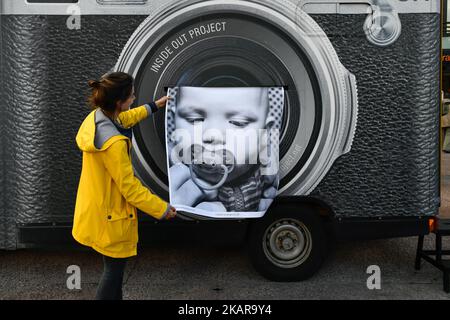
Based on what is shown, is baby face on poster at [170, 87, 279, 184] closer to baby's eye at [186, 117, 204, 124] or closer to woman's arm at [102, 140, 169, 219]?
baby's eye at [186, 117, 204, 124]

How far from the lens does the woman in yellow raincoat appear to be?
2.91 meters

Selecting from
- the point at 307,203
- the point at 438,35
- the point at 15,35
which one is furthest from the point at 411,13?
the point at 15,35

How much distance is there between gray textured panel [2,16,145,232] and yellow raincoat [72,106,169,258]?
1080 millimetres

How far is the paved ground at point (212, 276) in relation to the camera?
4195 mm

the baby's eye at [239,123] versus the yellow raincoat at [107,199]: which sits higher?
the baby's eye at [239,123]

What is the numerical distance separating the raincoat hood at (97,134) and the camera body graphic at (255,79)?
1.05 meters

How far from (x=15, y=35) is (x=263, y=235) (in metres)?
2.51

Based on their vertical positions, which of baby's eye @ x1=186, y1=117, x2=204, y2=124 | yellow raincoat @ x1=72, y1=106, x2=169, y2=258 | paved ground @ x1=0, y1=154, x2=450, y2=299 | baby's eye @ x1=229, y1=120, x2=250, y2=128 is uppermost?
baby's eye @ x1=186, y1=117, x2=204, y2=124

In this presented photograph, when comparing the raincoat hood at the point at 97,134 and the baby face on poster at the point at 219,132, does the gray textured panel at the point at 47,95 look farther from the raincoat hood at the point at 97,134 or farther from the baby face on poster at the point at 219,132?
A: the raincoat hood at the point at 97,134

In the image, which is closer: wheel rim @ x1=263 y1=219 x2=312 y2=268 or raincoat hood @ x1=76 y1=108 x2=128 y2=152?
raincoat hood @ x1=76 y1=108 x2=128 y2=152

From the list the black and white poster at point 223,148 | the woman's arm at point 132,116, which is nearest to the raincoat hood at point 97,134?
the woman's arm at point 132,116

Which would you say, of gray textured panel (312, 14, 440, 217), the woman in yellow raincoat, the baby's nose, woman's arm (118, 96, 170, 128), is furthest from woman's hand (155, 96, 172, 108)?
gray textured panel (312, 14, 440, 217)

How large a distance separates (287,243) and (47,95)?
2.27 metres
